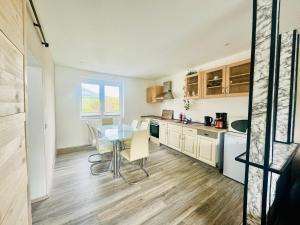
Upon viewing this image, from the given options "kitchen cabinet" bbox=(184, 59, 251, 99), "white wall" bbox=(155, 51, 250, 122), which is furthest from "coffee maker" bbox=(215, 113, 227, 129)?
"kitchen cabinet" bbox=(184, 59, 251, 99)

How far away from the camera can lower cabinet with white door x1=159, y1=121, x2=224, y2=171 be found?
281cm

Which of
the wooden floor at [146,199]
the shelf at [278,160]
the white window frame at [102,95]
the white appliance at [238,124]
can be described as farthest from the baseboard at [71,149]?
the shelf at [278,160]

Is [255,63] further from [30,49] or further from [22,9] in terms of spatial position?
[30,49]

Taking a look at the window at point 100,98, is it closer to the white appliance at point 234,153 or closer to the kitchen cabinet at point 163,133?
the kitchen cabinet at point 163,133

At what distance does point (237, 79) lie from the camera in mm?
2885

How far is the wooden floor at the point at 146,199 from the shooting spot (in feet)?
5.51

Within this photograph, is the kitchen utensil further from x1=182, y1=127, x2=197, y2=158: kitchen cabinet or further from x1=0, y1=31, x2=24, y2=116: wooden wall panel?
x1=0, y1=31, x2=24, y2=116: wooden wall panel

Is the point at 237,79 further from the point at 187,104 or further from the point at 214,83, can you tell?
the point at 187,104

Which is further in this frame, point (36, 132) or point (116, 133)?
point (116, 133)

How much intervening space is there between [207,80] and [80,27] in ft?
9.32

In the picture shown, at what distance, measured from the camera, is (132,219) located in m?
1.67

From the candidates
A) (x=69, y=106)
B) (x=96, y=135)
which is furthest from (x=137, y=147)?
(x=69, y=106)

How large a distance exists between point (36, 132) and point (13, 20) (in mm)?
1631

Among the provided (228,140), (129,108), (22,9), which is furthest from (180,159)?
(22,9)
